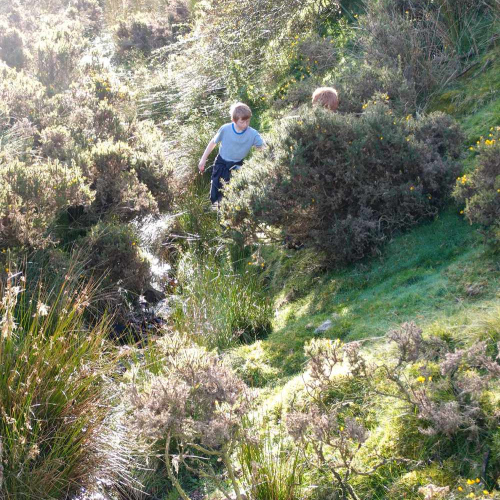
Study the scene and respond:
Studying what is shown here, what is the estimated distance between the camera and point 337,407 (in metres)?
4.38

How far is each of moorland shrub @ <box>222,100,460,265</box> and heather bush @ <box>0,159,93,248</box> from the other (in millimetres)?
2215

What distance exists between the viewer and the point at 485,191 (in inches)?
238

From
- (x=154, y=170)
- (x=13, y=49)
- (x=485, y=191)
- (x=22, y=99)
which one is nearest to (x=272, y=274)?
(x=154, y=170)

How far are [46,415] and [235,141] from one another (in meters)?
6.05

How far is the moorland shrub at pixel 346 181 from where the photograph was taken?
712 cm

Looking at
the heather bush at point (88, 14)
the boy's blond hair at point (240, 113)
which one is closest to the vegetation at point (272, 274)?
the boy's blond hair at point (240, 113)

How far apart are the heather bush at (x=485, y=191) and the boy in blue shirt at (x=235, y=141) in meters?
3.73

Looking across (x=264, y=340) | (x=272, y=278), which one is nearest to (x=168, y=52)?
(x=272, y=278)

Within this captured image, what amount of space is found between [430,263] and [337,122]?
74.0 inches

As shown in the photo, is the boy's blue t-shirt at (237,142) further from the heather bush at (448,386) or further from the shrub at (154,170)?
the heather bush at (448,386)

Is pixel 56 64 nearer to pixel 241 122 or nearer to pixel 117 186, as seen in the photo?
pixel 117 186

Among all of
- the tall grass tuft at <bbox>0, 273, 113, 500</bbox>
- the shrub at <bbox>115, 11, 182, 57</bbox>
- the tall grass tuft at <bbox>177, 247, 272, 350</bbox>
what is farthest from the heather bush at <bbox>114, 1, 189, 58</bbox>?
the tall grass tuft at <bbox>0, 273, 113, 500</bbox>

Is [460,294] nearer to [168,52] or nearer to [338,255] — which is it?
[338,255]

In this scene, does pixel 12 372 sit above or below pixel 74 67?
below
